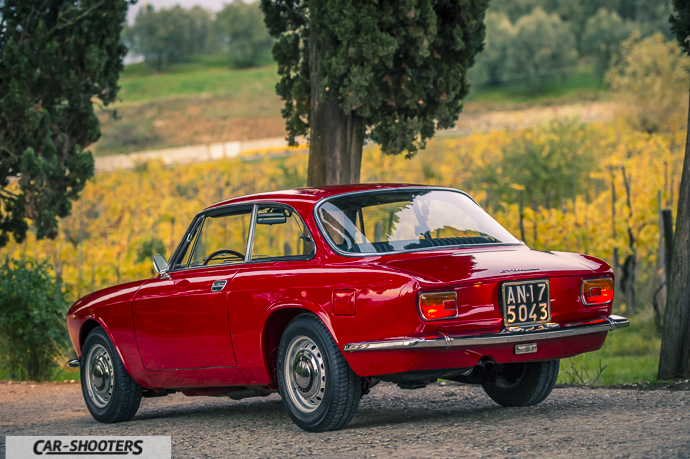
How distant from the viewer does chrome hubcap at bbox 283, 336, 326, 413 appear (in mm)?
5062

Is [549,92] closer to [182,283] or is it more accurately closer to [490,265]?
[182,283]

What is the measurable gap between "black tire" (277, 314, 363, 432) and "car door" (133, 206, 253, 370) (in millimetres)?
559

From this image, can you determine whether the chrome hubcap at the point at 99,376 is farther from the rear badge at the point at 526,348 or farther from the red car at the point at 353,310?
the rear badge at the point at 526,348

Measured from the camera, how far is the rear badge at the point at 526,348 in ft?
15.7

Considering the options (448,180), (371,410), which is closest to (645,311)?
(371,410)

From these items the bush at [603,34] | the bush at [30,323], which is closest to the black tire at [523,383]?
the bush at [30,323]

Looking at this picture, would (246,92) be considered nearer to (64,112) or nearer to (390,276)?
(64,112)

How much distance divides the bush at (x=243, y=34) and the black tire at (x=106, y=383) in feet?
352

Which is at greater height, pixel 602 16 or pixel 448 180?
pixel 602 16

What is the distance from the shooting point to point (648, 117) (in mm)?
38344

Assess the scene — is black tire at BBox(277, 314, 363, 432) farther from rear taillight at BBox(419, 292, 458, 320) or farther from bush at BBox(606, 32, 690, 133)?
bush at BBox(606, 32, 690, 133)

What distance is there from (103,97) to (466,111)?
2780 inches

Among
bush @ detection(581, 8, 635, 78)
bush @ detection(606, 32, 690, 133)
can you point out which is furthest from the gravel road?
bush @ detection(581, 8, 635, 78)

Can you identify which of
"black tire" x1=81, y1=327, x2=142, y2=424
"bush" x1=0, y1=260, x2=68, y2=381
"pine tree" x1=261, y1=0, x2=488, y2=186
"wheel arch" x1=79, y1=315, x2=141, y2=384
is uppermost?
"pine tree" x1=261, y1=0, x2=488, y2=186
